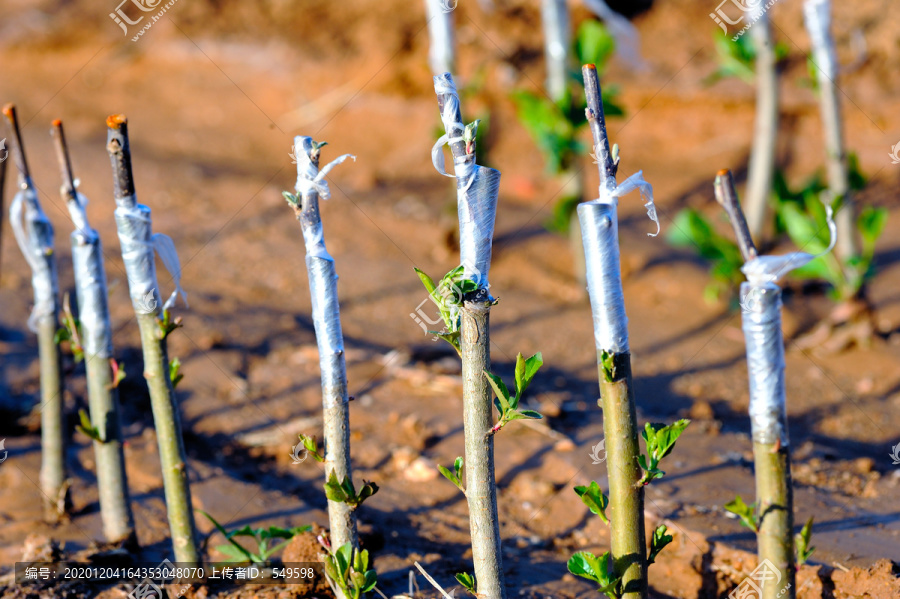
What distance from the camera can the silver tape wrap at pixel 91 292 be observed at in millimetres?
2189

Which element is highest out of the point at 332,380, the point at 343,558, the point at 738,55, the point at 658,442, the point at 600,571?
the point at 738,55

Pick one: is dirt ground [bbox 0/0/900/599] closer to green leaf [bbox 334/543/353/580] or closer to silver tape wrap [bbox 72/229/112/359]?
green leaf [bbox 334/543/353/580]

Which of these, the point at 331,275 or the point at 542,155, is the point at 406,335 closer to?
the point at 331,275

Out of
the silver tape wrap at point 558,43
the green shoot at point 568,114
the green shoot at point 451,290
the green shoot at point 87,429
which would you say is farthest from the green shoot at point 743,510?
the silver tape wrap at point 558,43

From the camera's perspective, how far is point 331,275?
180 centimetres

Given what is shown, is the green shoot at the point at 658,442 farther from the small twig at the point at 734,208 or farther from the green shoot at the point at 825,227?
the green shoot at the point at 825,227

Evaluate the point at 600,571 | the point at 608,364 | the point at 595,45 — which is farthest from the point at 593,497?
the point at 595,45

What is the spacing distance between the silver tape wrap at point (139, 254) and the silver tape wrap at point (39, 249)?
0.65 metres

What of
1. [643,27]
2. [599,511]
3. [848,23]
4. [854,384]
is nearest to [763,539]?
[599,511]

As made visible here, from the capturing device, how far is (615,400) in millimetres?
1672

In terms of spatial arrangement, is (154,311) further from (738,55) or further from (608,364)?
(738,55)

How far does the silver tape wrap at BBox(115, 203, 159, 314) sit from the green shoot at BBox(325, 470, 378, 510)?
0.66 metres

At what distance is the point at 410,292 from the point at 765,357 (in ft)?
10.5

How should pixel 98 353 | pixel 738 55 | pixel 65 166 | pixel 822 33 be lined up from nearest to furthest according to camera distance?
1. pixel 65 166
2. pixel 98 353
3. pixel 822 33
4. pixel 738 55
